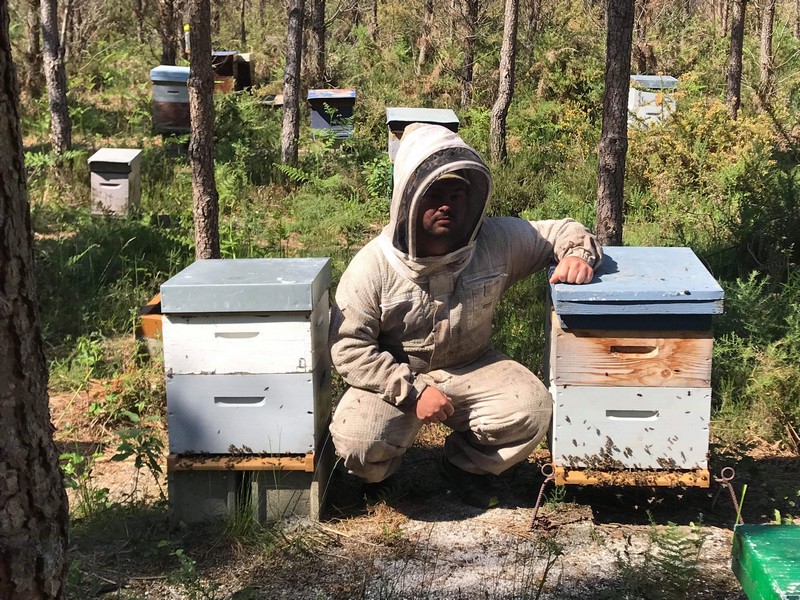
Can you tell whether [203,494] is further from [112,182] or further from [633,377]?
[112,182]

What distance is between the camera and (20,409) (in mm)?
1867

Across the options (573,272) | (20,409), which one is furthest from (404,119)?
(20,409)

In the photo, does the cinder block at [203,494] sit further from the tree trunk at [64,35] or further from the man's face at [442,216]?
the tree trunk at [64,35]

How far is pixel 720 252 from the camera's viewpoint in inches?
242

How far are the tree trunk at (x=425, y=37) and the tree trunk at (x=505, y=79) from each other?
20.2ft

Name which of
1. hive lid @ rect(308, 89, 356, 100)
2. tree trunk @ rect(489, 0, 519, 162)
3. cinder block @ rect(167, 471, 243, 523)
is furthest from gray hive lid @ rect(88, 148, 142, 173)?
cinder block @ rect(167, 471, 243, 523)

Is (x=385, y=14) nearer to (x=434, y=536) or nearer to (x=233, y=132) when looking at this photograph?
(x=233, y=132)

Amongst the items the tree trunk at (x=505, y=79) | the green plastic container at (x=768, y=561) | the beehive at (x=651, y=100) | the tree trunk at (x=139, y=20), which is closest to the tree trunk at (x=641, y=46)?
the beehive at (x=651, y=100)

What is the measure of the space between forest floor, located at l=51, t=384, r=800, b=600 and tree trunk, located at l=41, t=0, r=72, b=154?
20.2 ft

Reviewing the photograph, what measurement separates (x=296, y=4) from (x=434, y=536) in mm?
7775

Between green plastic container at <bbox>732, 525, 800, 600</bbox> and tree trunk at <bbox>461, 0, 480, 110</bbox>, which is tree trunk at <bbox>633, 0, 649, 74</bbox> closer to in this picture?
tree trunk at <bbox>461, 0, 480, 110</bbox>

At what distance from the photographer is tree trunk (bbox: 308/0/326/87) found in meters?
13.4

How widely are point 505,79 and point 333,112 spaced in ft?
7.64

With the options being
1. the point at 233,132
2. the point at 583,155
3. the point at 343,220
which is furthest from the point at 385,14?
the point at 343,220
